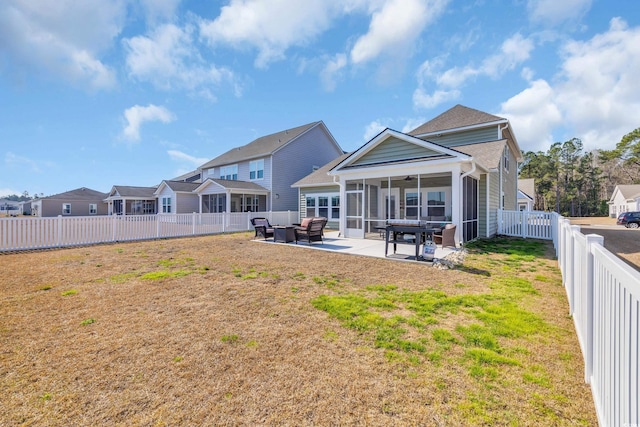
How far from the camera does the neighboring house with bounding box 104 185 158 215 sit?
2927 centimetres

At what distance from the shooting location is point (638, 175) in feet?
157

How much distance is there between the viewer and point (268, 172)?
22609 mm

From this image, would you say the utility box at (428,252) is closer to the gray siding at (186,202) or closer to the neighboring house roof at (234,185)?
the neighboring house roof at (234,185)

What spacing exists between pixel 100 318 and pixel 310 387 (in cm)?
344

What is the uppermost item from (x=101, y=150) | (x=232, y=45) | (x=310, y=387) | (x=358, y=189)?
(x=232, y=45)

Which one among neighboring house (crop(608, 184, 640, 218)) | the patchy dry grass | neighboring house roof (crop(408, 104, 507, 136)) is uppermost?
neighboring house roof (crop(408, 104, 507, 136))

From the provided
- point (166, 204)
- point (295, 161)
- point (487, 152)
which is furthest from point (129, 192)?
point (487, 152)

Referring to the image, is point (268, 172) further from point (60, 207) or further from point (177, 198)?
point (60, 207)

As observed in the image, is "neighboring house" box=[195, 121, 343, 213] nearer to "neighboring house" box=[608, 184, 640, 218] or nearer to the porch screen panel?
the porch screen panel

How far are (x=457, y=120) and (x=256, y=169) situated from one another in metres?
15.7

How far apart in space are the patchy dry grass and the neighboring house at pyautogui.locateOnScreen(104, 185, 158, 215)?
26972 millimetres

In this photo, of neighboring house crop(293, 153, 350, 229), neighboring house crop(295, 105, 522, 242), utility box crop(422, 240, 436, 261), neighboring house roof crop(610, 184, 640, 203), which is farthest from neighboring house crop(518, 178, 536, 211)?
utility box crop(422, 240, 436, 261)

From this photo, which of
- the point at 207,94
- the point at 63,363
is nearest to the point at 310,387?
the point at 63,363

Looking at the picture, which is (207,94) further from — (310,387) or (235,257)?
(310,387)
